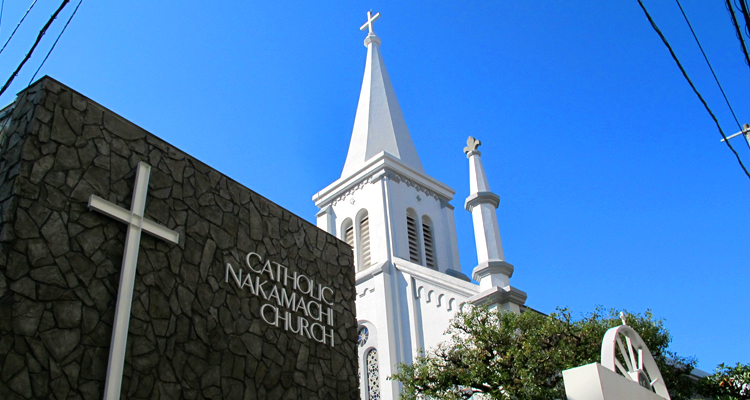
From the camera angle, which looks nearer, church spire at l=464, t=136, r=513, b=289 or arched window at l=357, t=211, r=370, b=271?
church spire at l=464, t=136, r=513, b=289

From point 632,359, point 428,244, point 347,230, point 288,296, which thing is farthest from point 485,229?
point 288,296

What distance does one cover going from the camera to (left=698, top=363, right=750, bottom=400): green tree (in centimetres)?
1492

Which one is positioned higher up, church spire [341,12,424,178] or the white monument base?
church spire [341,12,424,178]

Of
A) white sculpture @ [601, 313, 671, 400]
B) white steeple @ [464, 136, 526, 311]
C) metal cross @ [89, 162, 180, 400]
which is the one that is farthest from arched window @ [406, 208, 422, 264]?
metal cross @ [89, 162, 180, 400]

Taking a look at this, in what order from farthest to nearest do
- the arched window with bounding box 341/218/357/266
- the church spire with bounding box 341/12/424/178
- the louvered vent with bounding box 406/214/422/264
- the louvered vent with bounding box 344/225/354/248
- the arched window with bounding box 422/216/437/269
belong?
the church spire with bounding box 341/12/424/178 < the arched window with bounding box 341/218/357/266 < the louvered vent with bounding box 344/225/354/248 < the arched window with bounding box 422/216/437/269 < the louvered vent with bounding box 406/214/422/264

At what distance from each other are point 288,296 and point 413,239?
49.0 feet

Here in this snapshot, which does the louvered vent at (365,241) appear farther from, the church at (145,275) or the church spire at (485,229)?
the church at (145,275)

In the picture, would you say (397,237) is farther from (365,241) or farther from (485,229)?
(485,229)

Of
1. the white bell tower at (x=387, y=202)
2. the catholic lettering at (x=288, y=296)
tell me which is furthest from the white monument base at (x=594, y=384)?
the white bell tower at (x=387, y=202)

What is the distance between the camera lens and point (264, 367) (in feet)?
25.9

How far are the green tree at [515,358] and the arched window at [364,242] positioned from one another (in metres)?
8.69

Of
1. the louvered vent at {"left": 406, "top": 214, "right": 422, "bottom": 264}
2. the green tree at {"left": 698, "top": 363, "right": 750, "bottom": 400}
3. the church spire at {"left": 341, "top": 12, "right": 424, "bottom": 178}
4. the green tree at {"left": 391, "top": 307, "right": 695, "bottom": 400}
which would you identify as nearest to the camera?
the green tree at {"left": 391, "top": 307, "right": 695, "bottom": 400}

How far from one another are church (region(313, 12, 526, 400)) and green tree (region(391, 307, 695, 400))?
238 centimetres

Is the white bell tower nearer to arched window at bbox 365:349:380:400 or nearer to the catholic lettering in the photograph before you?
arched window at bbox 365:349:380:400
